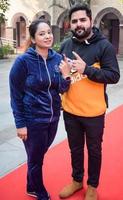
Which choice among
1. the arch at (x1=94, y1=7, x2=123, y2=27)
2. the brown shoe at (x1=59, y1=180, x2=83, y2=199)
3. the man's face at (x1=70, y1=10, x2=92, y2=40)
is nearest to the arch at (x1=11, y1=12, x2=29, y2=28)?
the arch at (x1=94, y1=7, x2=123, y2=27)

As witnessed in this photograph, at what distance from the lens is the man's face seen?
297 cm

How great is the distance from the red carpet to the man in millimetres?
322

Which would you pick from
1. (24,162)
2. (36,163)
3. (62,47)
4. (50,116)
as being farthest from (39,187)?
(62,47)

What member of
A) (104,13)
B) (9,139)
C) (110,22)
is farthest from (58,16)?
(9,139)

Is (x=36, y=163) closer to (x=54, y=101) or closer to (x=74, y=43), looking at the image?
(x=54, y=101)

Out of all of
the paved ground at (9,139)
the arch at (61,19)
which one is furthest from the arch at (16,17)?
the paved ground at (9,139)

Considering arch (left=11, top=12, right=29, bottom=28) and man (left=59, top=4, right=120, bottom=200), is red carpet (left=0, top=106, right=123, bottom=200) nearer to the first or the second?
man (left=59, top=4, right=120, bottom=200)

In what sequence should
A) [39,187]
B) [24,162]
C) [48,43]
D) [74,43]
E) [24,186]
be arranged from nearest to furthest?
[48,43] < [74,43] < [39,187] < [24,186] < [24,162]

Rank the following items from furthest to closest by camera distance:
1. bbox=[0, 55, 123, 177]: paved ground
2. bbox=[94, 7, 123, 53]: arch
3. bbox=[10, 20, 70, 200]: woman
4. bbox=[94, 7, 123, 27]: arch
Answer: bbox=[94, 7, 123, 53]: arch < bbox=[94, 7, 123, 27]: arch < bbox=[0, 55, 123, 177]: paved ground < bbox=[10, 20, 70, 200]: woman

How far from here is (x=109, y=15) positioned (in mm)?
21516

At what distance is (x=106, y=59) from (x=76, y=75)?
0.31 meters

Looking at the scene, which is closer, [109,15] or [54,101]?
[54,101]

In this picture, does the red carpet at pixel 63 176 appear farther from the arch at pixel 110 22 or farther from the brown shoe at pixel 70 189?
the arch at pixel 110 22

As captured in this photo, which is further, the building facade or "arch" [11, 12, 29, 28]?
"arch" [11, 12, 29, 28]
